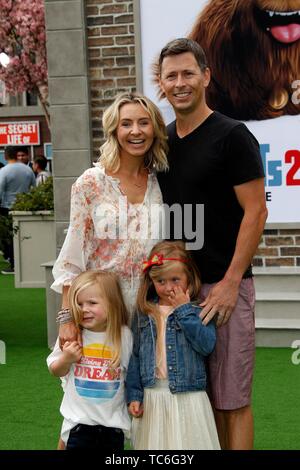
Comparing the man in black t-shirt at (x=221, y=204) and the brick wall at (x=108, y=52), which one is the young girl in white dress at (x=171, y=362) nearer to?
the man in black t-shirt at (x=221, y=204)

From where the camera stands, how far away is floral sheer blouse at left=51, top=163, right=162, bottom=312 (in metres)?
4.43

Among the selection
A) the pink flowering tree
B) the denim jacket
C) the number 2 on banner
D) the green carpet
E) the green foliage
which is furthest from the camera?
the pink flowering tree

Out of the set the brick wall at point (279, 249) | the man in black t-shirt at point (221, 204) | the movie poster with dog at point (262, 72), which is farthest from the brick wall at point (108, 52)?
the man in black t-shirt at point (221, 204)

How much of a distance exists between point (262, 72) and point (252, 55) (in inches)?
6.2

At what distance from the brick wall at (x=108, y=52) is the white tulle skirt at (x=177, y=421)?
453 centimetres

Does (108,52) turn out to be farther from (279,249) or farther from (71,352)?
(71,352)

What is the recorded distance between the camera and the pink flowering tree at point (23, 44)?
2425cm

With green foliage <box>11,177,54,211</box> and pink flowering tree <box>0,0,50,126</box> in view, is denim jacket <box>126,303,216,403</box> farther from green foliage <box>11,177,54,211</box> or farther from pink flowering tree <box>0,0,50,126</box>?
pink flowering tree <box>0,0,50,126</box>

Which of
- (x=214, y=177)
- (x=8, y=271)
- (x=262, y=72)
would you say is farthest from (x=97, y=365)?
(x=8, y=271)

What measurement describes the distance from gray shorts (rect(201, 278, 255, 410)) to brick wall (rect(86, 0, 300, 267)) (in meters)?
4.36

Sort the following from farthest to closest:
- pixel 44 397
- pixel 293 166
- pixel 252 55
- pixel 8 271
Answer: pixel 8 271, pixel 252 55, pixel 293 166, pixel 44 397
